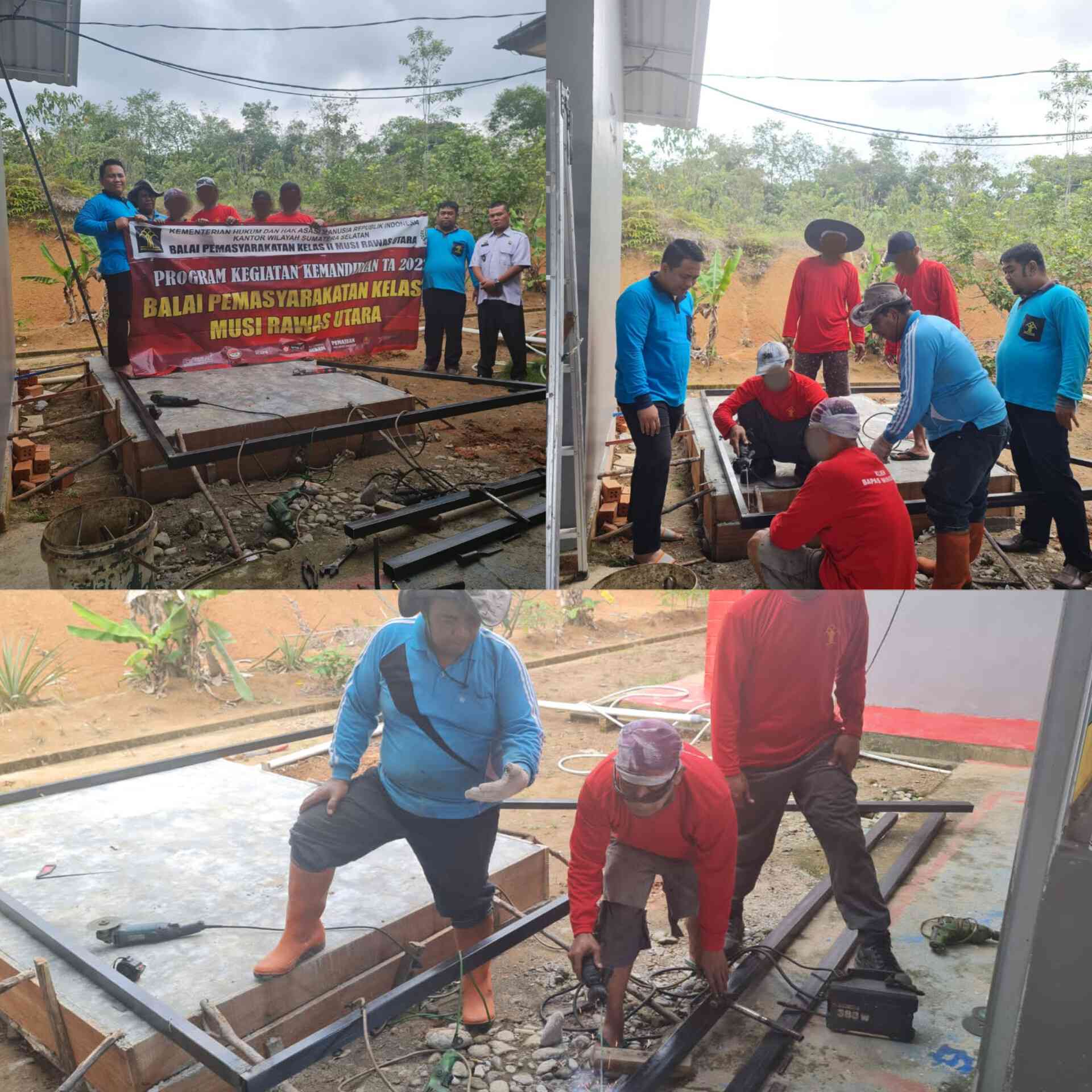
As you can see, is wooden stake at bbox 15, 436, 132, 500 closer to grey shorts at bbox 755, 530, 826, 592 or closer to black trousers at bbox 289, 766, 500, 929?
black trousers at bbox 289, 766, 500, 929

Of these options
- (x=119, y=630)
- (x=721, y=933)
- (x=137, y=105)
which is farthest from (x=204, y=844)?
(x=137, y=105)

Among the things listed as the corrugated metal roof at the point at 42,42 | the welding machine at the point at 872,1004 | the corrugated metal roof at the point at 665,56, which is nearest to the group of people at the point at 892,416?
the corrugated metal roof at the point at 665,56

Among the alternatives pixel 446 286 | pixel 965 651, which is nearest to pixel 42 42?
pixel 446 286

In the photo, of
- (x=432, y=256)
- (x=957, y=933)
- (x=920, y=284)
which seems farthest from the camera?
(x=432, y=256)

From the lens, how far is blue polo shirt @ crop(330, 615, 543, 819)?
2834mm

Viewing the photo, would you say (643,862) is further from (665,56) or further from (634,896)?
(665,56)

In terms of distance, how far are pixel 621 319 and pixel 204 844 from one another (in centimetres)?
246

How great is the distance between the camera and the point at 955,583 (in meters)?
3.32

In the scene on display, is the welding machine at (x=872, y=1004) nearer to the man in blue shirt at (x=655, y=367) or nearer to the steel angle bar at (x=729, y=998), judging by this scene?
the steel angle bar at (x=729, y=998)

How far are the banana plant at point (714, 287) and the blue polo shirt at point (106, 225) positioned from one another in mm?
2213

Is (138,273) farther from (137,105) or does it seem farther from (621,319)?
(621,319)

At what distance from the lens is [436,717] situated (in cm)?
282

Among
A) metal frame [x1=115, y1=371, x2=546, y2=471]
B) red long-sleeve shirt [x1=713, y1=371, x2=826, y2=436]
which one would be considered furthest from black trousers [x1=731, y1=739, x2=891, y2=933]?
metal frame [x1=115, y1=371, x2=546, y2=471]

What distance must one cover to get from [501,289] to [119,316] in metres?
1.60
